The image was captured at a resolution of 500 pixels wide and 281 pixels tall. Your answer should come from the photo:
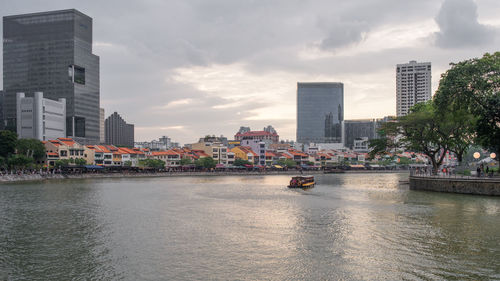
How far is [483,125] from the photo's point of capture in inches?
1848

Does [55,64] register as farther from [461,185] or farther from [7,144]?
[461,185]

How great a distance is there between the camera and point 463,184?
4772 cm

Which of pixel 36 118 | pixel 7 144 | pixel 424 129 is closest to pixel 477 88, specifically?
pixel 424 129

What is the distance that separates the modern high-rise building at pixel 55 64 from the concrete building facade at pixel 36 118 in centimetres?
2138

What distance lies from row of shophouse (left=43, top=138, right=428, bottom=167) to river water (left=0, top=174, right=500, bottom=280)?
69473mm

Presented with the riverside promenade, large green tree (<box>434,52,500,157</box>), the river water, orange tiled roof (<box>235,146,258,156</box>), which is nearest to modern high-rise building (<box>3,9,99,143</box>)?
orange tiled roof (<box>235,146,258,156</box>)

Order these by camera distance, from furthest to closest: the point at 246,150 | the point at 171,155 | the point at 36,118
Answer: the point at 246,150 → the point at 36,118 → the point at 171,155

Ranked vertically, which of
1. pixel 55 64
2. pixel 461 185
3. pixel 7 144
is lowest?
pixel 461 185

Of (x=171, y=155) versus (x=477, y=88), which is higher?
(x=477, y=88)

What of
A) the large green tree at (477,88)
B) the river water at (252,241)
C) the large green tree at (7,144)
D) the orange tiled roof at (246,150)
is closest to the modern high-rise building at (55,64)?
Result: the orange tiled roof at (246,150)

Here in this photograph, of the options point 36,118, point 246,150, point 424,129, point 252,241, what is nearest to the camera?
point 252,241

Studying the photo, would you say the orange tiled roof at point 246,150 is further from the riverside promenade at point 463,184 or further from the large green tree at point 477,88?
the large green tree at point 477,88

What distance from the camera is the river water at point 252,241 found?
744 inches

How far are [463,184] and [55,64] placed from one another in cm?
16615
